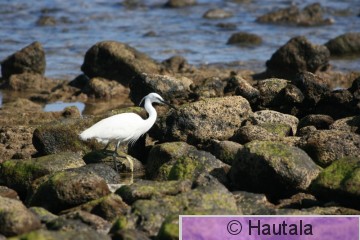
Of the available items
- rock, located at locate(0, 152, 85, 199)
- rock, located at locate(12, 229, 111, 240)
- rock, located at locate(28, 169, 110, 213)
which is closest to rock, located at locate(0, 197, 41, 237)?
rock, located at locate(12, 229, 111, 240)

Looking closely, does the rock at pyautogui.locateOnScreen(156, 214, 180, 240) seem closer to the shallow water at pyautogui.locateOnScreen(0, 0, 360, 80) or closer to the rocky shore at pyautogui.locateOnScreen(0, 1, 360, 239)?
the rocky shore at pyautogui.locateOnScreen(0, 1, 360, 239)

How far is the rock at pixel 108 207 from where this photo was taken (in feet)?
25.2

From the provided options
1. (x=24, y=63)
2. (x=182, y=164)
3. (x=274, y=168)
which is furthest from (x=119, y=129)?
(x=24, y=63)

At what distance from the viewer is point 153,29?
24875mm

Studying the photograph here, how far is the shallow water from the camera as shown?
66.7 feet

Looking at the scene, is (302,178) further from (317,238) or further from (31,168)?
(31,168)

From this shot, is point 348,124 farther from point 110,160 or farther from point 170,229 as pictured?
point 170,229

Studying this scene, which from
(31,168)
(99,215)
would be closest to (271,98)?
(31,168)

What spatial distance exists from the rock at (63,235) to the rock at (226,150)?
117 inches

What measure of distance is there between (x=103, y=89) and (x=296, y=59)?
13.4ft

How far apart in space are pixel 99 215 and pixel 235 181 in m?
1.66

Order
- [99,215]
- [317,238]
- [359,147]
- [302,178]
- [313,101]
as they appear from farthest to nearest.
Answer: [313,101] → [359,147] → [302,178] → [99,215] → [317,238]

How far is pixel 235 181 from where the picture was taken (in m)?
8.81

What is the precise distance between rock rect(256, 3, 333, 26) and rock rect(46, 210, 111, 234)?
19.8 metres
